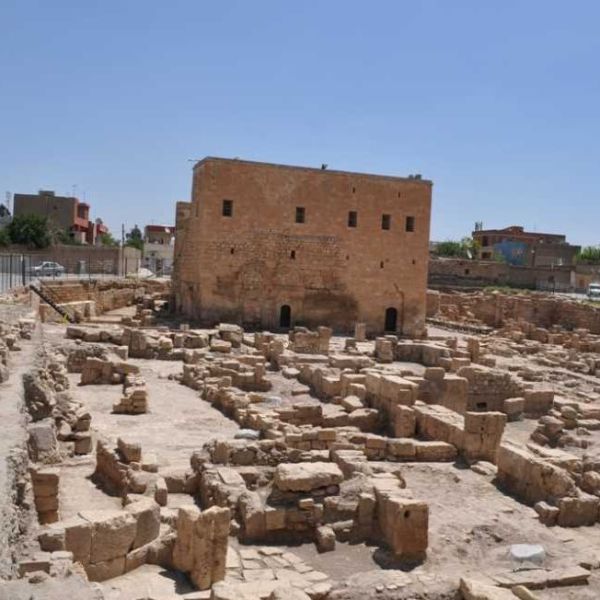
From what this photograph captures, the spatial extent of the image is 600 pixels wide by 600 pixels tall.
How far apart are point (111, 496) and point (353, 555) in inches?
130

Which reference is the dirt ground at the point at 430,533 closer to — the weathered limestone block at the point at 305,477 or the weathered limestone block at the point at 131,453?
the weathered limestone block at the point at 131,453

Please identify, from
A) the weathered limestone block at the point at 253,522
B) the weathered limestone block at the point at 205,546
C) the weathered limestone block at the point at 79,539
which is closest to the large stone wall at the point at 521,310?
the weathered limestone block at the point at 253,522

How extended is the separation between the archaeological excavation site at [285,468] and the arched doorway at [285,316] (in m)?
5.03

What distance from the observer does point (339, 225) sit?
31.2m

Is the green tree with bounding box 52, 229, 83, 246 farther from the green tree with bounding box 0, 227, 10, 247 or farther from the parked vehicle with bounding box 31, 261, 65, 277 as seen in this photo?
the parked vehicle with bounding box 31, 261, 65, 277

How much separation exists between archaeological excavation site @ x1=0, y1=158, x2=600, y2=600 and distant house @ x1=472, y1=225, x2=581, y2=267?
4328cm

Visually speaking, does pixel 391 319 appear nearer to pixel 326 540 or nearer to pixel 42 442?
pixel 42 442

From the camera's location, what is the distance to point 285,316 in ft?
101

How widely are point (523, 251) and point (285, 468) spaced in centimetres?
6861

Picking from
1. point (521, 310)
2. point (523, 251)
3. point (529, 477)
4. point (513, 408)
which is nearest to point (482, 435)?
point (529, 477)

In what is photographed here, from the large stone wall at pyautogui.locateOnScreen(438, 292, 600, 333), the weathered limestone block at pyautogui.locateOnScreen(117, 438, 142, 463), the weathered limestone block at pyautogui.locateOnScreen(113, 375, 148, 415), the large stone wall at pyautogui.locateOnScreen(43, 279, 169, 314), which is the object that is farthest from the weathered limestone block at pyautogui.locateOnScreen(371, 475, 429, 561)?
the large stone wall at pyautogui.locateOnScreen(438, 292, 600, 333)

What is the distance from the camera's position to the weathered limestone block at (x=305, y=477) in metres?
8.35

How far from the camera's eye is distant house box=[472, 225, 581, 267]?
69250mm

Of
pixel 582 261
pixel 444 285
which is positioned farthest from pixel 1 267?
pixel 582 261
